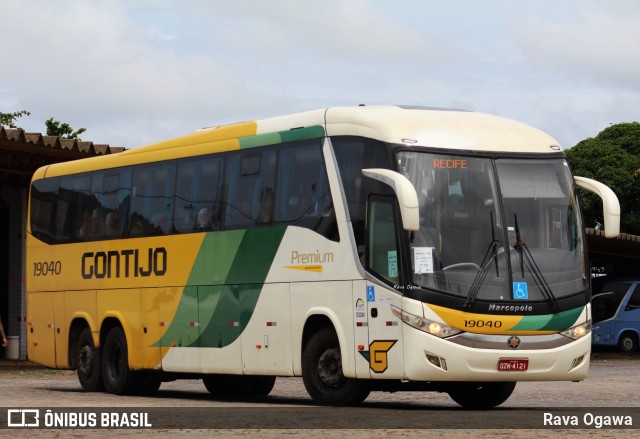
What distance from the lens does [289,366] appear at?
17969mm

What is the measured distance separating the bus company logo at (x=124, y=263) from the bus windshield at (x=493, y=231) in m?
5.59

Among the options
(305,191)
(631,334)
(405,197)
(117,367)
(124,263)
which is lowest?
(631,334)

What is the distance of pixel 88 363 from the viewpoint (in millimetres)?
22641

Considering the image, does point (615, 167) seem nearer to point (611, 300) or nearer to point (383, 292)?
point (611, 300)

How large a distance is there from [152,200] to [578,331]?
23.5 feet

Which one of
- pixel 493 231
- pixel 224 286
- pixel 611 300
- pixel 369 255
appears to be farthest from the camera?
pixel 611 300

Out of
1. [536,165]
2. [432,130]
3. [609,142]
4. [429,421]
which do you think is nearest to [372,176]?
[432,130]

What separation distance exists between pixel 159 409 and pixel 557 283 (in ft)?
15.9

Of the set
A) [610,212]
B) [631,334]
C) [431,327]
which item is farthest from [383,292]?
[631,334]

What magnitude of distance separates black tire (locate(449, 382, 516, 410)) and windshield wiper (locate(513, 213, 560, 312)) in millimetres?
2002

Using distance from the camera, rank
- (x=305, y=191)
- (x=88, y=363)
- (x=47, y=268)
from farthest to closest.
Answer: (x=47, y=268) → (x=88, y=363) → (x=305, y=191)

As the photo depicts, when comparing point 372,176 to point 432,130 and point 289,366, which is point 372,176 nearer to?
point 432,130

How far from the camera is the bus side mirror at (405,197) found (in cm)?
1541

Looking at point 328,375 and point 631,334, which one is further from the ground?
point 328,375
